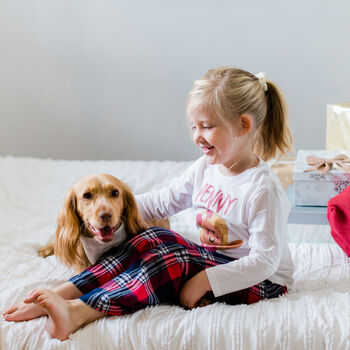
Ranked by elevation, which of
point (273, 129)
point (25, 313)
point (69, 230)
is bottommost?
point (25, 313)

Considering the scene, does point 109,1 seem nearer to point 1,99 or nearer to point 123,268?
point 1,99

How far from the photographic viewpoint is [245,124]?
123cm

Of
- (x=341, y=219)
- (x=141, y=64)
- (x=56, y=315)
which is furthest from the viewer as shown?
(x=141, y=64)

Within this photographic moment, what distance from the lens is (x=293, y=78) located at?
8.63 feet

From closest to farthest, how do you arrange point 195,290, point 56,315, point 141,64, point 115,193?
point 56,315
point 195,290
point 115,193
point 141,64

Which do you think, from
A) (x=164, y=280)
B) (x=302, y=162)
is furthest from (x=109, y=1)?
(x=164, y=280)

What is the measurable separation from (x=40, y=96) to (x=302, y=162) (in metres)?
1.69

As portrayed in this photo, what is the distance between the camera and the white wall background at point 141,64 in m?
2.58

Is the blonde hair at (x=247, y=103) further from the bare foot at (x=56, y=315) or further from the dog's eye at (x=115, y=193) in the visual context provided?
the bare foot at (x=56, y=315)

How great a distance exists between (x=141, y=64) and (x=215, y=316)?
1909mm

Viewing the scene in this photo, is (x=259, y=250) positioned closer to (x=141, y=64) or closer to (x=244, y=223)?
(x=244, y=223)

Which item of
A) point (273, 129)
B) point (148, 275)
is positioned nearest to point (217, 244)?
point (148, 275)

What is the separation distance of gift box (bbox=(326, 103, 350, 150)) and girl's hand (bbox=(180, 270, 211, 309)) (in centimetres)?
107

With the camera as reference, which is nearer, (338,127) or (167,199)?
(167,199)
